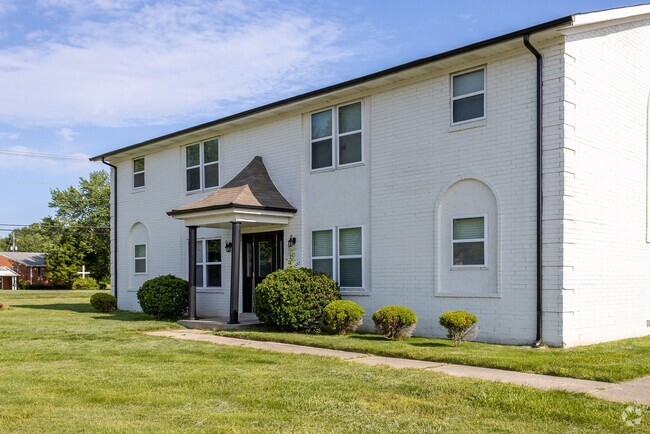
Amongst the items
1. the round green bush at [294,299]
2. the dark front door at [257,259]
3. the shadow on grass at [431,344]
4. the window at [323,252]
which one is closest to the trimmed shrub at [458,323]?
the shadow on grass at [431,344]

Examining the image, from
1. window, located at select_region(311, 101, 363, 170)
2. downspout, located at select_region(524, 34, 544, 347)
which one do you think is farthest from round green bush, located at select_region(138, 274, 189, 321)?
downspout, located at select_region(524, 34, 544, 347)

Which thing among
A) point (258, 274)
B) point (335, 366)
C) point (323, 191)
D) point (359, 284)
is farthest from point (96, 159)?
point (335, 366)

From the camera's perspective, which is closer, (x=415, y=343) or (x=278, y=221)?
(x=415, y=343)

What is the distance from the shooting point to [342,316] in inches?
551

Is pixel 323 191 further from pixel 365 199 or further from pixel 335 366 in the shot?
pixel 335 366

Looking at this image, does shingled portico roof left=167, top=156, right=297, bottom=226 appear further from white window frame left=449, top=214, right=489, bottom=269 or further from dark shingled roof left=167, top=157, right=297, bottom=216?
white window frame left=449, top=214, right=489, bottom=269

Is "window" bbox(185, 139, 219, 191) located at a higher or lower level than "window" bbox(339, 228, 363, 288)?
higher

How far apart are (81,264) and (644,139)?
2260 inches

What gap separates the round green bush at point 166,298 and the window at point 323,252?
4.01 meters

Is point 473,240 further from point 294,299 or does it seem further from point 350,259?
point 294,299

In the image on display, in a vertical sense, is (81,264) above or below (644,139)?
below

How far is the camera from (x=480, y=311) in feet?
43.3

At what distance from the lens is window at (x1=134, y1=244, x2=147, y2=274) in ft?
74.2

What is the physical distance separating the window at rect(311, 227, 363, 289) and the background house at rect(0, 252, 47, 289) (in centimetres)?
6669
